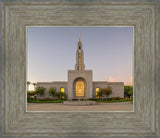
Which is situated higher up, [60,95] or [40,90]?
[40,90]

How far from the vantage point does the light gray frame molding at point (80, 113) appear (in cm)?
281

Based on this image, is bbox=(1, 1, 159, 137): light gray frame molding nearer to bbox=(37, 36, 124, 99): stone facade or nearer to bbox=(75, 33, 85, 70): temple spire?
bbox=(37, 36, 124, 99): stone facade

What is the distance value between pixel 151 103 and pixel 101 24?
175 centimetres

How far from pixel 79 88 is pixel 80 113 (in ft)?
51.4

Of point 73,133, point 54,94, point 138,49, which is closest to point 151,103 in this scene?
point 138,49

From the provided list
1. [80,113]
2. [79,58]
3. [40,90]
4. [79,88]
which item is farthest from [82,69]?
[80,113]

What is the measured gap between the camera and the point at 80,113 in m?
2.86

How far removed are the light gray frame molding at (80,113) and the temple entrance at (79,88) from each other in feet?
50.6

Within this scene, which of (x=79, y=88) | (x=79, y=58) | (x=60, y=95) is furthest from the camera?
(x=79, y=58)

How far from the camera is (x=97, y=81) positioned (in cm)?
1886

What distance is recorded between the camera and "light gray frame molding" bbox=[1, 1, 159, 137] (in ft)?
9.22

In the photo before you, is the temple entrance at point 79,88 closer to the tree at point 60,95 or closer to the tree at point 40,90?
the tree at point 60,95

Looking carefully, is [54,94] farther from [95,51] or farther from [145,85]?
[145,85]

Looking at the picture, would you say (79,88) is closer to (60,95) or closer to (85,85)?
(85,85)
